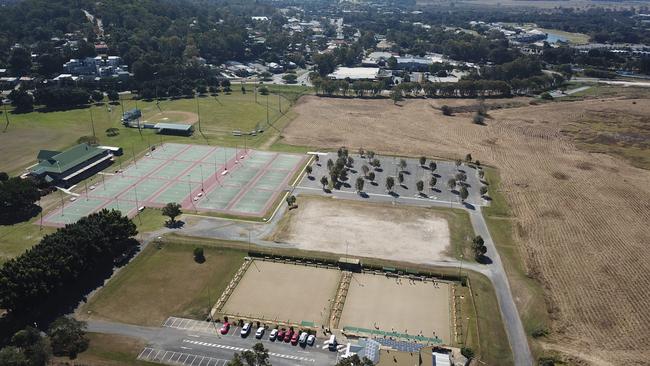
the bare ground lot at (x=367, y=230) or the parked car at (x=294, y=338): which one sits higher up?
the bare ground lot at (x=367, y=230)

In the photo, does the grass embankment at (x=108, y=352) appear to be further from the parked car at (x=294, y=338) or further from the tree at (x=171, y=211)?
the tree at (x=171, y=211)

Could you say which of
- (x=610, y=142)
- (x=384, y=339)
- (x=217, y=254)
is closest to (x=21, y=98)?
(x=217, y=254)

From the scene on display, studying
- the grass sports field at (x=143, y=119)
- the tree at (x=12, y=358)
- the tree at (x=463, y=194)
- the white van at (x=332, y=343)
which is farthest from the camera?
the grass sports field at (x=143, y=119)

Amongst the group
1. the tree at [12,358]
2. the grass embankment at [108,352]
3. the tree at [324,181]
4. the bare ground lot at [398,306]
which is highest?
the tree at [12,358]

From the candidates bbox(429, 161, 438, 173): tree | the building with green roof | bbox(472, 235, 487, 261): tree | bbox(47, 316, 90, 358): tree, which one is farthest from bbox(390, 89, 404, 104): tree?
bbox(47, 316, 90, 358): tree

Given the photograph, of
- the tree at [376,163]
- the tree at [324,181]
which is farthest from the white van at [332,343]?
the tree at [376,163]

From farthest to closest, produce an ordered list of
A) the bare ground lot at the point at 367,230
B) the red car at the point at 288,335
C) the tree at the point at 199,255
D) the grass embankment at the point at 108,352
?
1. the bare ground lot at the point at 367,230
2. the tree at the point at 199,255
3. the red car at the point at 288,335
4. the grass embankment at the point at 108,352
